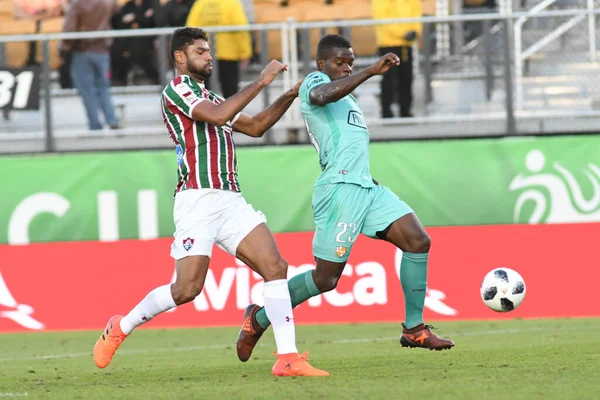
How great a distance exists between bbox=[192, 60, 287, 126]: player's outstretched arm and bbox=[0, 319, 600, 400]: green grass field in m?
1.56

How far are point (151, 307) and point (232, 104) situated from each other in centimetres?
141

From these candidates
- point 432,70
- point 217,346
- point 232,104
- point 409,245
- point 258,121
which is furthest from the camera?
point 432,70

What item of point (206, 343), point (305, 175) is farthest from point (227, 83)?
point (206, 343)

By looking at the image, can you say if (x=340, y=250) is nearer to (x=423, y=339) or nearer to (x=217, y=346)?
(x=423, y=339)

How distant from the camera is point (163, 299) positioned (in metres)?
7.05

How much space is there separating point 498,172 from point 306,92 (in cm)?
557

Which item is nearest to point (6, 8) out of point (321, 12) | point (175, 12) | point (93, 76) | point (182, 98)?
point (175, 12)

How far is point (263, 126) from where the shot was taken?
759 cm

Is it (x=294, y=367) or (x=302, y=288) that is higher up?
(x=302, y=288)

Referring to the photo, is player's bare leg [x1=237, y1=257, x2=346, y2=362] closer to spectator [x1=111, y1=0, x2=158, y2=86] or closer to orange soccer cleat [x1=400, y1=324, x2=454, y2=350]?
orange soccer cleat [x1=400, y1=324, x2=454, y2=350]

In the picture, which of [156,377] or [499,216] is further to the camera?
[499,216]

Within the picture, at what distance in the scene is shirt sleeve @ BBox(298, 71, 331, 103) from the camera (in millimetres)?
7625

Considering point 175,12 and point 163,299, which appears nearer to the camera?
point 163,299

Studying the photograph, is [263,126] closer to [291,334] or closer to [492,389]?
[291,334]
